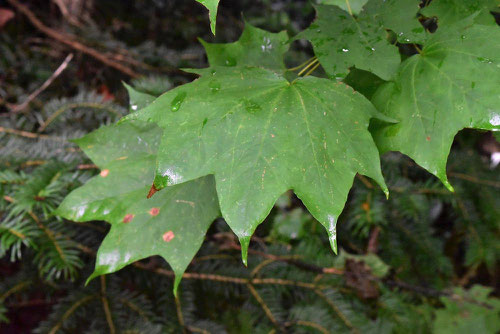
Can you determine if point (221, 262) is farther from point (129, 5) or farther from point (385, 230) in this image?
point (129, 5)

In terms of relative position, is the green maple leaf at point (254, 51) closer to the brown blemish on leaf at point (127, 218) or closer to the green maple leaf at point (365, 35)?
the green maple leaf at point (365, 35)

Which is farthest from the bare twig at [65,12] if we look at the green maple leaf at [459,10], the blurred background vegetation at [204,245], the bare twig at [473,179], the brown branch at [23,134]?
the bare twig at [473,179]

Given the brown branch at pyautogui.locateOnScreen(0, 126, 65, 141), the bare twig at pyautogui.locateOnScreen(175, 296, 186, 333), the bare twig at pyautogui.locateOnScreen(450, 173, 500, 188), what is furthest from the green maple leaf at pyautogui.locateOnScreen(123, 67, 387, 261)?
the bare twig at pyautogui.locateOnScreen(450, 173, 500, 188)

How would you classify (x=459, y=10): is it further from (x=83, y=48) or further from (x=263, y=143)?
(x=83, y=48)

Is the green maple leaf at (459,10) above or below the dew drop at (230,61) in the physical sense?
above

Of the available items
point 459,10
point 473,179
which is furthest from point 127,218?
point 473,179

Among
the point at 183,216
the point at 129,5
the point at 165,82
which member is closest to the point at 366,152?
the point at 183,216
